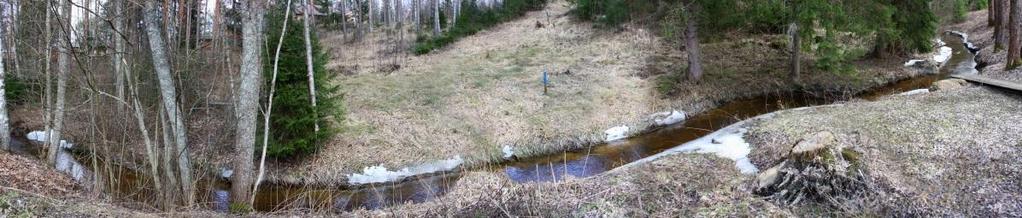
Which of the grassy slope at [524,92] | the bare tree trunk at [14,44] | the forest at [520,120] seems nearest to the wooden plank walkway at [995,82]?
the forest at [520,120]

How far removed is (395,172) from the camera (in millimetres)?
11227

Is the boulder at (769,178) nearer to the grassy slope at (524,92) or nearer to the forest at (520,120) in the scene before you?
the forest at (520,120)

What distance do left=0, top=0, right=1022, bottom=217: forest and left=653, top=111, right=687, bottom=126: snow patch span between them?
5 cm

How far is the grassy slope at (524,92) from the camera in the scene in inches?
478

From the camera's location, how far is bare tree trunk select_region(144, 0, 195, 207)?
6750mm

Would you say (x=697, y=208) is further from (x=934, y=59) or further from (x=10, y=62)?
(x=10, y=62)

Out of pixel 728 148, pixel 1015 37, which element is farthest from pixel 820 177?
pixel 1015 37

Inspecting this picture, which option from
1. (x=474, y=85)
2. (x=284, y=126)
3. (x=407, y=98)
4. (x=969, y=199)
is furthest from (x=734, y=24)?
(x=284, y=126)

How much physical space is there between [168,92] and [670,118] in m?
10.4

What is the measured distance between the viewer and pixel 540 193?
7.12 m

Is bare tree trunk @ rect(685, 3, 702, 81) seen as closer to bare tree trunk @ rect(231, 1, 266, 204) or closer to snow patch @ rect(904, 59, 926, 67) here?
snow patch @ rect(904, 59, 926, 67)

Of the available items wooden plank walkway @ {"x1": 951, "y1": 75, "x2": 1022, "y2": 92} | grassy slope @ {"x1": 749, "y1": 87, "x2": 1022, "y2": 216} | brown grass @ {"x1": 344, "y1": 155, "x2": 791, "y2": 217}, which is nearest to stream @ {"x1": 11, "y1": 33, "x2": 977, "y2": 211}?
brown grass @ {"x1": 344, "y1": 155, "x2": 791, "y2": 217}

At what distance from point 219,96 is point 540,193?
9.78 m

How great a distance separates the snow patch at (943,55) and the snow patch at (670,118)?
10.7 metres
